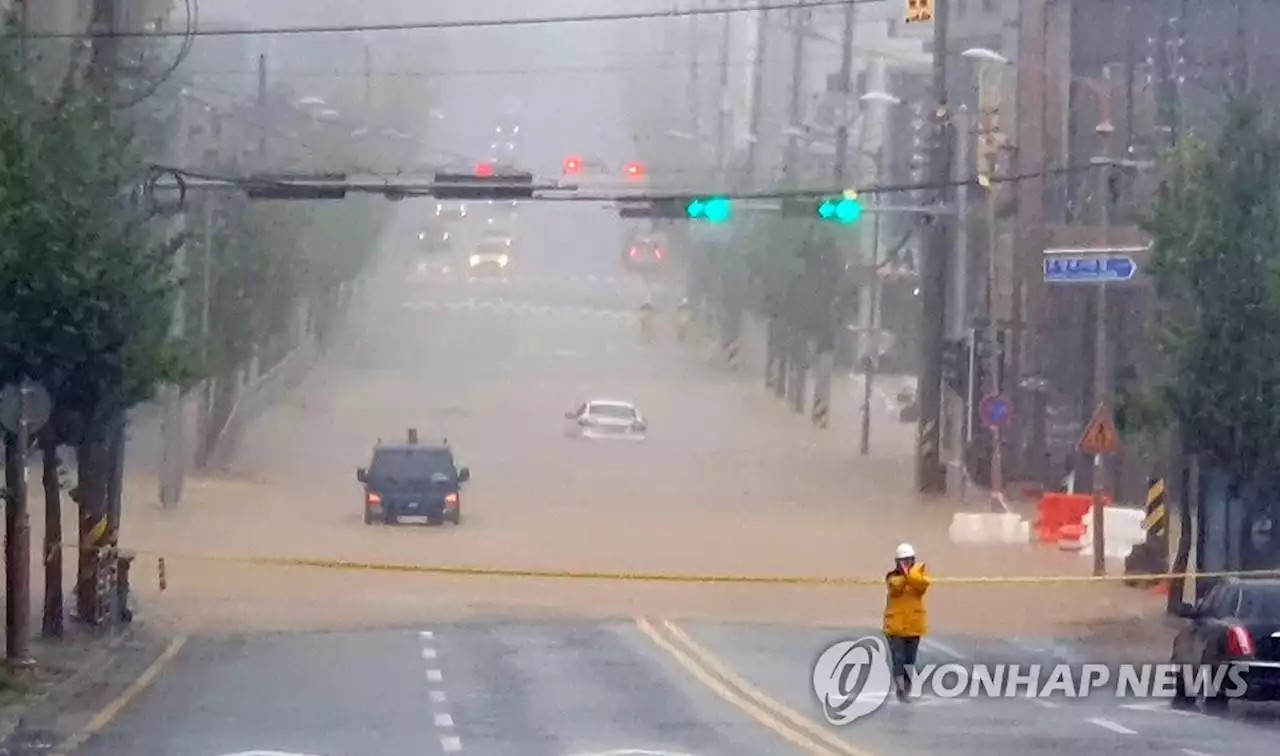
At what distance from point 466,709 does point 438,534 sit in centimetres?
2738

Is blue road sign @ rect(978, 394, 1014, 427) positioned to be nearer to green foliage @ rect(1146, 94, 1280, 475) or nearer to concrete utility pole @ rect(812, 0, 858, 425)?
A: green foliage @ rect(1146, 94, 1280, 475)

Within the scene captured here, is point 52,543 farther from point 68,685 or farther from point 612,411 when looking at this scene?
point 612,411

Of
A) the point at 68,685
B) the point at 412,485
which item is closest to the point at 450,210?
the point at 412,485

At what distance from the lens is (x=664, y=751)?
19.3 m

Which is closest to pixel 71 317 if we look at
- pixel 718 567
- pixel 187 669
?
pixel 187 669

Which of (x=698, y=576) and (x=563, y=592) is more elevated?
(x=698, y=576)

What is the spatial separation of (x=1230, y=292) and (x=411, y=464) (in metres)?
22.0

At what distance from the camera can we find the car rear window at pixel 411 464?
171 feet

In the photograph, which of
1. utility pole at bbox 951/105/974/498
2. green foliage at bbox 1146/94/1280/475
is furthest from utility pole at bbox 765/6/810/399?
green foliage at bbox 1146/94/1280/475

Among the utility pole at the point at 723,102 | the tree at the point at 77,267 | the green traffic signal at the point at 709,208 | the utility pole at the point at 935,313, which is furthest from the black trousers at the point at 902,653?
the utility pole at the point at 723,102

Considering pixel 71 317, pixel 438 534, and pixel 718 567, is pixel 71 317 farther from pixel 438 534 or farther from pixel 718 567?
pixel 438 534

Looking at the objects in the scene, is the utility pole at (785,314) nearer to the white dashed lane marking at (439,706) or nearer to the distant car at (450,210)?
the white dashed lane marking at (439,706)

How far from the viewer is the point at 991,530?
4953 centimetres

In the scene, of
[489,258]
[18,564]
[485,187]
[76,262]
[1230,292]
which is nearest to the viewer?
[18,564]
